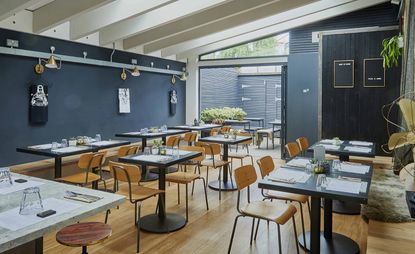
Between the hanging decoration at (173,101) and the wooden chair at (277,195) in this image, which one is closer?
the wooden chair at (277,195)

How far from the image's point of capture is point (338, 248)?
3004mm

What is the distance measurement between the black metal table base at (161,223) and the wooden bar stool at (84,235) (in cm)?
154

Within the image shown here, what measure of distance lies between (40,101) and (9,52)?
0.88 meters

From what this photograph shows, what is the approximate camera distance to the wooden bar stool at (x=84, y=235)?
1815 mm

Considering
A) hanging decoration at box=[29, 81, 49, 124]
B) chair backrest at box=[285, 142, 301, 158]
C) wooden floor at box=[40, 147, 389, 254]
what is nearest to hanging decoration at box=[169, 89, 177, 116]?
hanging decoration at box=[29, 81, 49, 124]

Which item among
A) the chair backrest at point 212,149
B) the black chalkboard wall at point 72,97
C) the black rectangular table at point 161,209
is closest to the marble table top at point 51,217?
the black rectangular table at point 161,209

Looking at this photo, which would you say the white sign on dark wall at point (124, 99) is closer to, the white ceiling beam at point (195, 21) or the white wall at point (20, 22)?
the white ceiling beam at point (195, 21)

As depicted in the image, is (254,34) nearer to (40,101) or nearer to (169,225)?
(40,101)

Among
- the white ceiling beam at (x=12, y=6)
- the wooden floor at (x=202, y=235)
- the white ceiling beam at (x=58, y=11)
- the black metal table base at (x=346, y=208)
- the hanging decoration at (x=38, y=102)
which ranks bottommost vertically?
the wooden floor at (x=202, y=235)

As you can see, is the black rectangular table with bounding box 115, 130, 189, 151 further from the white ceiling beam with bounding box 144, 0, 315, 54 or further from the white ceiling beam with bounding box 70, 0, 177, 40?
the white ceiling beam with bounding box 144, 0, 315, 54

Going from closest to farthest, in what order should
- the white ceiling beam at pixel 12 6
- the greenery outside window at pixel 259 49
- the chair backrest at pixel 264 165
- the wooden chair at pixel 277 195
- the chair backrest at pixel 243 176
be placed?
the chair backrest at pixel 243 176, the wooden chair at pixel 277 195, the chair backrest at pixel 264 165, the white ceiling beam at pixel 12 6, the greenery outside window at pixel 259 49

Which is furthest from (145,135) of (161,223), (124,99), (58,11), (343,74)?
(343,74)

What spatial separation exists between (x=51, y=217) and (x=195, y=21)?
5.72 metres

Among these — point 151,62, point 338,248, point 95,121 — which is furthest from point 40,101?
point 338,248
